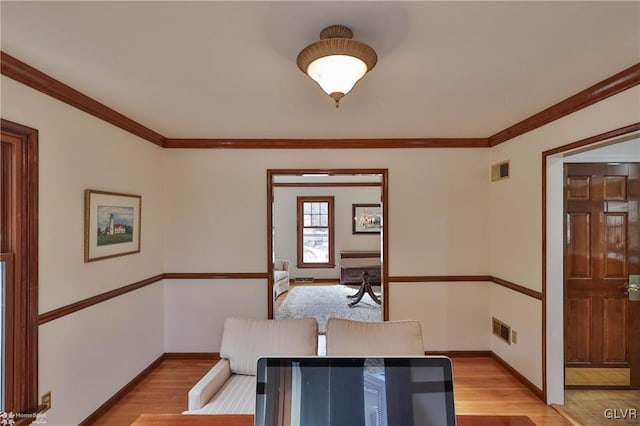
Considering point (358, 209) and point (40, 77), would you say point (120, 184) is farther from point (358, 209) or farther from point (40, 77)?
point (358, 209)

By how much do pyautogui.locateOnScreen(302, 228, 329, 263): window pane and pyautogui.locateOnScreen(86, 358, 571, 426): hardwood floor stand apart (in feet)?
14.6

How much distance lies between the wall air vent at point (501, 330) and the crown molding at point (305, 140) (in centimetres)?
190

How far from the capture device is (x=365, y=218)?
785 centimetres

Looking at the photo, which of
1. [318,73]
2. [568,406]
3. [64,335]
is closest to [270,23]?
[318,73]

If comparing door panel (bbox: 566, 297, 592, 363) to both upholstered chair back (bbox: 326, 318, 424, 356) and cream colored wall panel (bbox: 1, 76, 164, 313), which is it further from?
cream colored wall panel (bbox: 1, 76, 164, 313)

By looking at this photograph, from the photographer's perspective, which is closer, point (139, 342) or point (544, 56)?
point (544, 56)

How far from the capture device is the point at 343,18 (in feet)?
4.77

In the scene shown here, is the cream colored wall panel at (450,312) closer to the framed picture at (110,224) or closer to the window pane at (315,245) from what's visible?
the framed picture at (110,224)

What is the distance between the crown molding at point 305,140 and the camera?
1.94 m

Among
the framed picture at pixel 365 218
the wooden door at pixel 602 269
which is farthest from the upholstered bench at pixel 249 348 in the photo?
the framed picture at pixel 365 218

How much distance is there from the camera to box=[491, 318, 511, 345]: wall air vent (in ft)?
11.0

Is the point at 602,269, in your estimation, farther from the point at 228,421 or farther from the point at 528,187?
the point at 228,421

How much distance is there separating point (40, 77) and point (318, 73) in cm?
169

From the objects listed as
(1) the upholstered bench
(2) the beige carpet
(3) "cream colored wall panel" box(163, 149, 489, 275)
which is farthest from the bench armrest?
(2) the beige carpet
